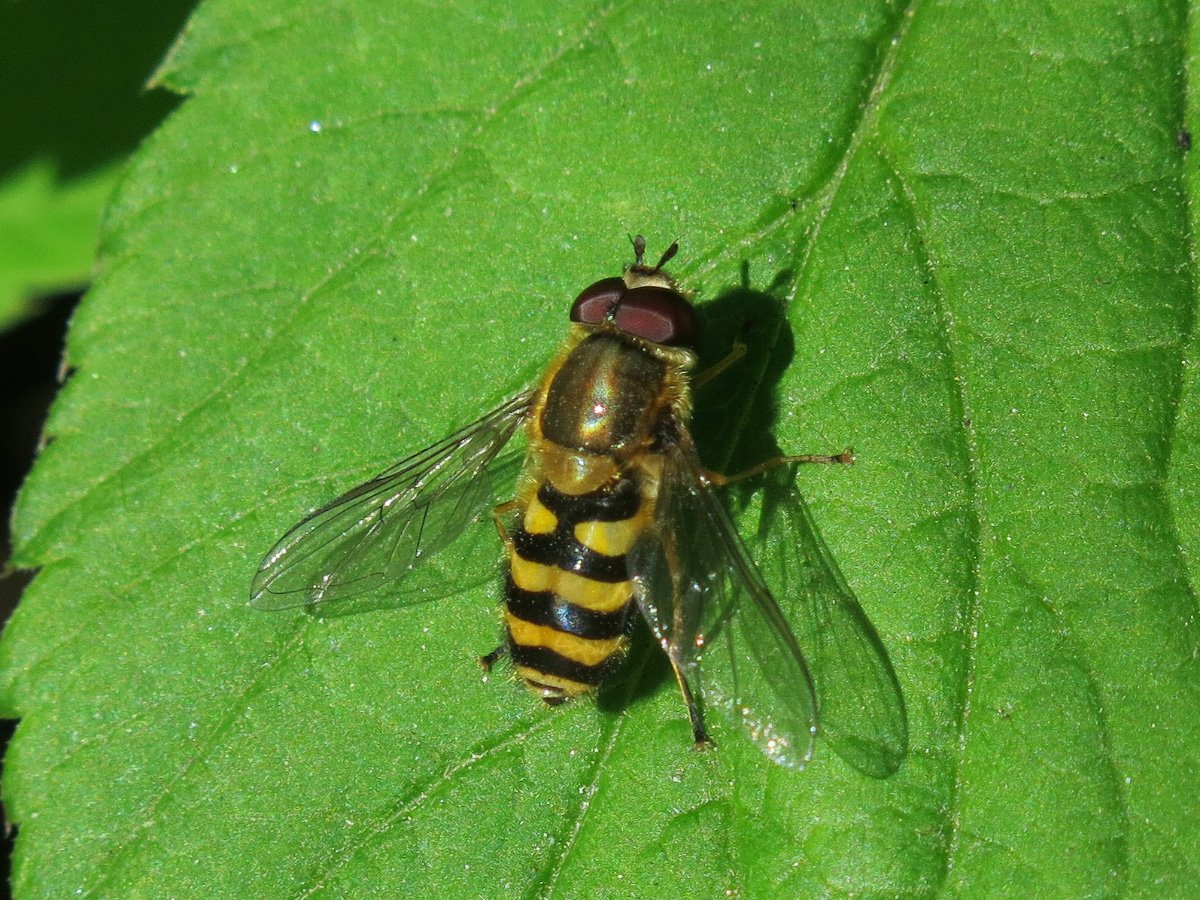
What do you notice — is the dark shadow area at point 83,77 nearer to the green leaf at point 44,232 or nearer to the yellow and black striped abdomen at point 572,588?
the green leaf at point 44,232

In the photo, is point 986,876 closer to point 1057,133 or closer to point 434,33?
point 1057,133

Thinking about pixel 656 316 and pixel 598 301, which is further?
pixel 598 301

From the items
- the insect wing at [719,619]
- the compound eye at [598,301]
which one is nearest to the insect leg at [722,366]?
the insect wing at [719,619]

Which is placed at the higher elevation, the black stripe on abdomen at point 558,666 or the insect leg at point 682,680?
the black stripe on abdomen at point 558,666

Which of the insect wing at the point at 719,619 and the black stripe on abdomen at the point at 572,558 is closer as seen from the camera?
the insect wing at the point at 719,619

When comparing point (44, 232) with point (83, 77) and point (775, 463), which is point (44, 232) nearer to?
point (83, 77)

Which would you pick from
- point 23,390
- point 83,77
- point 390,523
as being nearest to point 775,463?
point 390,523

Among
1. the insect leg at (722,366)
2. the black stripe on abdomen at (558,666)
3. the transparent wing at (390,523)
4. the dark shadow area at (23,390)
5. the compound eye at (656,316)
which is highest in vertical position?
the compound eye at (656,316)
